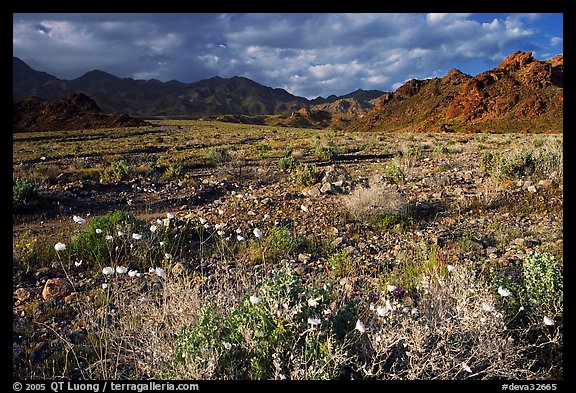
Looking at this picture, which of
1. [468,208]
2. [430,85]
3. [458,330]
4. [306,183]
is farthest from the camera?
[430,85]

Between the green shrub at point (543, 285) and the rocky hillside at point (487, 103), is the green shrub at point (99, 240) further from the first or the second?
the rocky hillside at point (487, 103)

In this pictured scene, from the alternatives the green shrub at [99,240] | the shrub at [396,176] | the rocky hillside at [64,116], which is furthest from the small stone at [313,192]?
the rocky hillside at [64,116]

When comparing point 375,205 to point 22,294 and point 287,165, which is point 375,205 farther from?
point 287,165

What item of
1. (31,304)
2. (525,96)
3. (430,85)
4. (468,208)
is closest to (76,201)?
(31,304)
